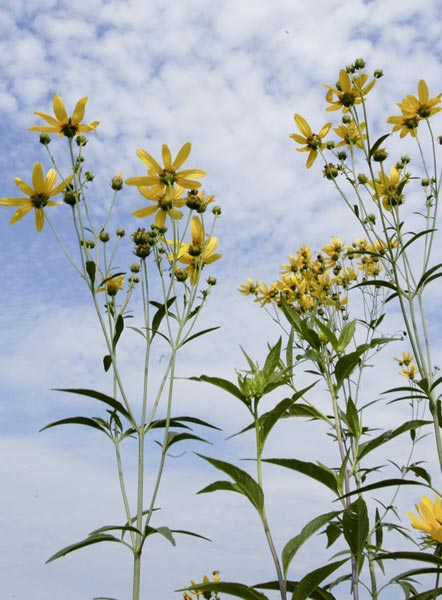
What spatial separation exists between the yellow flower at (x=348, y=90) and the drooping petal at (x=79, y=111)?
1398 millimetres

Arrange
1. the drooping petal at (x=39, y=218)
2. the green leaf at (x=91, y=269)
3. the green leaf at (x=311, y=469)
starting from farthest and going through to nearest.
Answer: the drooping petal at (x=39, y=218) → the green leaf at (x=91, y=269) → the green leaf at (x=311, y=469)

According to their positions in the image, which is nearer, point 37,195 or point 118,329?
point 118,329

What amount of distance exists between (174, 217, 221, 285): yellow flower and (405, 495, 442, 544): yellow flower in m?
1.20

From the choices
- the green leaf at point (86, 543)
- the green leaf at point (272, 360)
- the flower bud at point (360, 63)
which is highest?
the flower bud at point (360, 63)

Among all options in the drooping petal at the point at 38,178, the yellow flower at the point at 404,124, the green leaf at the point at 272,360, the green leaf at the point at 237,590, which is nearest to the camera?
the green leaf at the point at 237,590

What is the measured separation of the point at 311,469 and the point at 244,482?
26cm

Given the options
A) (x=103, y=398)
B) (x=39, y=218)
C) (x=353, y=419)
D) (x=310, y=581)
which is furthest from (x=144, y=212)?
(x=310, y=581)

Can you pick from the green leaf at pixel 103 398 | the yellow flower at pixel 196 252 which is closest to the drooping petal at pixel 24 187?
the yellow flower at pixel 196 252

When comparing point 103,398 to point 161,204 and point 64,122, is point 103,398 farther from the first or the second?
point 64,122

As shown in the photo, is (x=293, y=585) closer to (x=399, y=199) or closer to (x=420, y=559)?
(x=420, y=559)

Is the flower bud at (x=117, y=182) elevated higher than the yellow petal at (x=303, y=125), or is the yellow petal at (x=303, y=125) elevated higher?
the yellow petal at (x=303, y=125)

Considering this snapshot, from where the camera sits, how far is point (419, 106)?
3275 millimetres

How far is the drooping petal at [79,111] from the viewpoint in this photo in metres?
2.49

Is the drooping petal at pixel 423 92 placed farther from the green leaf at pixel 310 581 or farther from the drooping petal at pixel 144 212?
the green leaf at pixel 310 581
